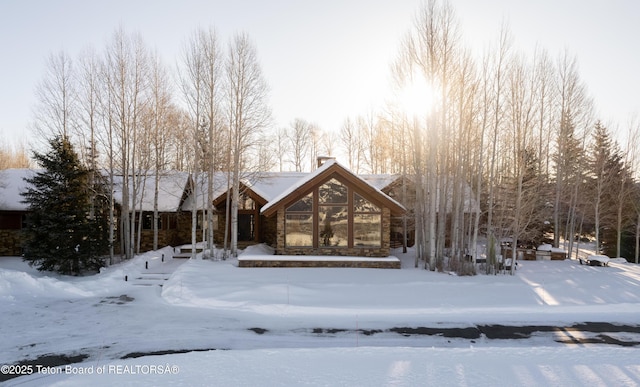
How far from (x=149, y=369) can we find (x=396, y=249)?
18.6m

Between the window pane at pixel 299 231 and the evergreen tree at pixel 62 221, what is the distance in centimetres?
781

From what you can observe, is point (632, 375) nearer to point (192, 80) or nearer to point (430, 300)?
point (430, 300)

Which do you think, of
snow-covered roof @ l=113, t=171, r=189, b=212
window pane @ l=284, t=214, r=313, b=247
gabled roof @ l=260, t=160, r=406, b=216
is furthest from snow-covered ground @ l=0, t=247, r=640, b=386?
snow-covered roof @ l=113, t=171, r=189, b=212

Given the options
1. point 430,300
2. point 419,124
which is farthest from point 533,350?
point 419,124

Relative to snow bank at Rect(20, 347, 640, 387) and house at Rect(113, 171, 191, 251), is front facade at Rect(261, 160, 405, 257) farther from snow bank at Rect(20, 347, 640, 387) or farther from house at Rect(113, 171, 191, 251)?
snow bank at Rect(20, 347, 640, 387)

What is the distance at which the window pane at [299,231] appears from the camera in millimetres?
16547

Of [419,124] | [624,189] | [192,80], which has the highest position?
[192,80]

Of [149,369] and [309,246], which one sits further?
[309,246]

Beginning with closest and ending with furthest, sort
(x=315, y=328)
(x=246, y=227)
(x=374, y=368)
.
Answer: (x=374, y=368) → (x=315, y=328) → (x=246, y=227)

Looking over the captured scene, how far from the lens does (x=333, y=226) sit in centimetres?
1662

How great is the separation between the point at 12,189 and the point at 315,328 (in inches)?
869

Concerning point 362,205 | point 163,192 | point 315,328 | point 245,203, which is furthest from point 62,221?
point 362,205

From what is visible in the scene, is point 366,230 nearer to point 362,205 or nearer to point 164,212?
point 362,205

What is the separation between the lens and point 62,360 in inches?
243
